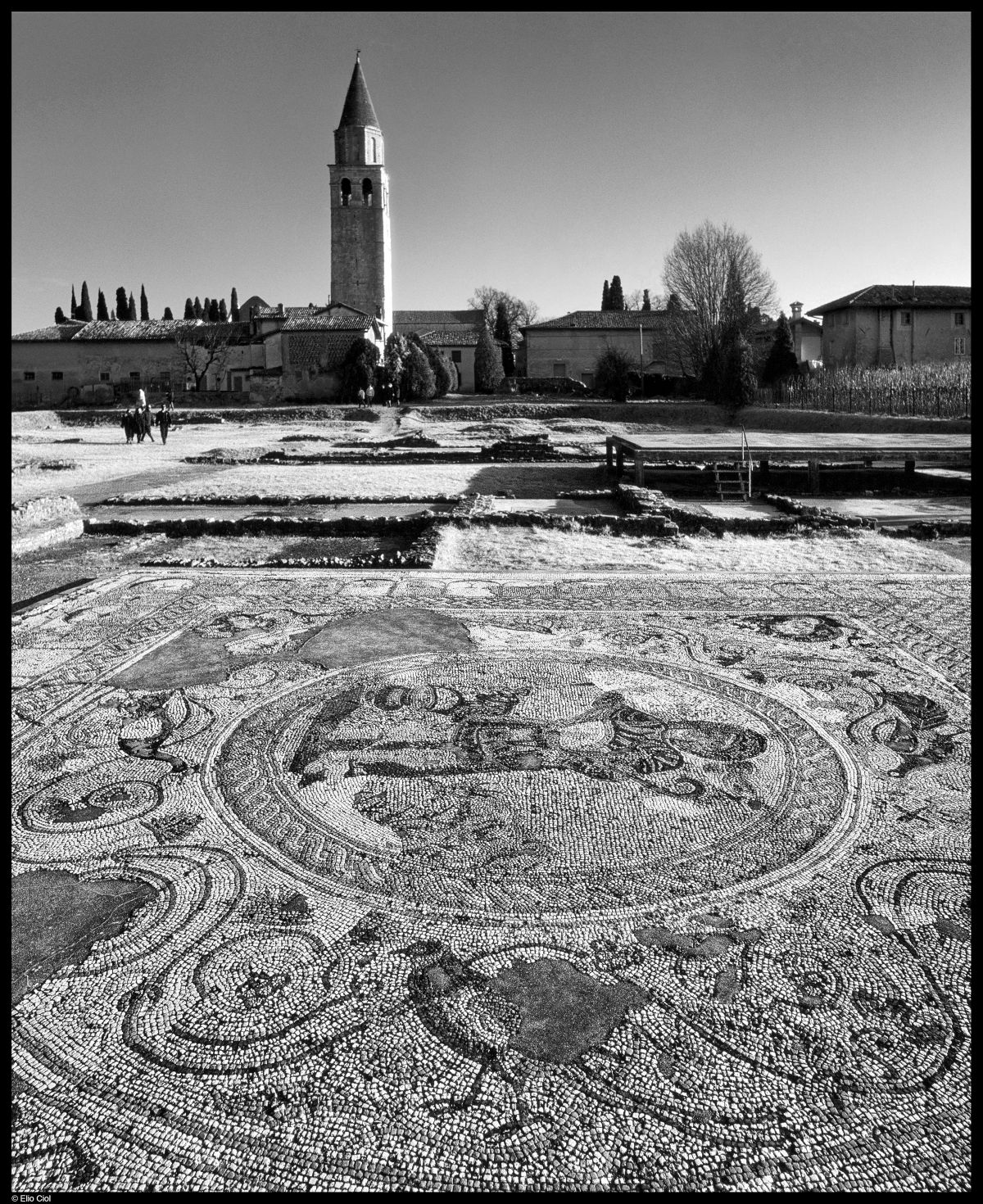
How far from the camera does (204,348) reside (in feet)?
169

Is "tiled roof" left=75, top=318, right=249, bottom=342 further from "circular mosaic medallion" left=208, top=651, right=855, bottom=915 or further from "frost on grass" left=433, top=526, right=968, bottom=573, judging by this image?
"circular mosaic medallion" left=208, top=651, right=855, bottom=915

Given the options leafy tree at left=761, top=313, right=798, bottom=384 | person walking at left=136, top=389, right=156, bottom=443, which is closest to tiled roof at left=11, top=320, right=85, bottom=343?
person walking at left=136, top=389, right=156, bottom=443

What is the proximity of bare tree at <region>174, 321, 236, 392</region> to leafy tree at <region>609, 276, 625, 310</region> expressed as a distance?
3209cm

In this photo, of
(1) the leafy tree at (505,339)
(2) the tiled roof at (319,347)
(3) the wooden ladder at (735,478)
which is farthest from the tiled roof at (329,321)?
(3) the wooden ladder at (735,478)

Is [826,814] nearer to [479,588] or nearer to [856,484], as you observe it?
[479,588]

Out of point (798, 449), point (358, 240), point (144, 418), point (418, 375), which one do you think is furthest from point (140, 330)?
point (798, 449)

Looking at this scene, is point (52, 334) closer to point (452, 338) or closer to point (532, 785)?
point (452, 338)

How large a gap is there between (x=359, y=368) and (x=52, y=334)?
71.8ft

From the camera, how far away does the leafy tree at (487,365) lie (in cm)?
5038

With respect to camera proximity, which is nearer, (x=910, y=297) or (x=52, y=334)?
(x=910, y=297)

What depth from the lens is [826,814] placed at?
2.98 meters

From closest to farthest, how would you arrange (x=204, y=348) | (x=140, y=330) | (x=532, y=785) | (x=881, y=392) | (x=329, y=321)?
(x=532, y=785)
(x=881, y=392)
(x=329, y=321)
(x=204, y=348)
(x=140, y=330)

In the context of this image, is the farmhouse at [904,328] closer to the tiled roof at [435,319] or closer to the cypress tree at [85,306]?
the tiled roof at [435,319]

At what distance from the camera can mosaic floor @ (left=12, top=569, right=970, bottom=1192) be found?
1705 millimetres
